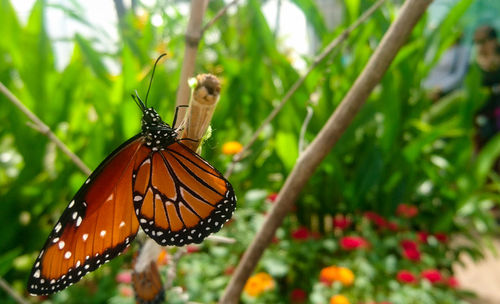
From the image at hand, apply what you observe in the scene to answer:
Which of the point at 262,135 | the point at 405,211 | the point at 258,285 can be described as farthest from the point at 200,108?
the point at 405,211

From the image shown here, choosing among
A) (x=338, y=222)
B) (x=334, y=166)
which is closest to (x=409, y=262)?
(x=338, y=222)

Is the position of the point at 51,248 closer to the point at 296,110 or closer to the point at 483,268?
the point at 296,110

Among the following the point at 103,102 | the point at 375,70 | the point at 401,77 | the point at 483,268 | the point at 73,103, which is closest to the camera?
the point at 375,70

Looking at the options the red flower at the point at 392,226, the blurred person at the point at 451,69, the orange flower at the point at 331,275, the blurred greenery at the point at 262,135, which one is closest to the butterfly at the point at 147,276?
the blurred greenery at the point at 262,135

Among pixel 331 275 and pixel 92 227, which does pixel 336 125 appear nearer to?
pixel 92 227

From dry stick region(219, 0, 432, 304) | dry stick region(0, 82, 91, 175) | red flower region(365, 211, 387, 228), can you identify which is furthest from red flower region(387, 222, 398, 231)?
dry stick region(0, 82, 91, 175)

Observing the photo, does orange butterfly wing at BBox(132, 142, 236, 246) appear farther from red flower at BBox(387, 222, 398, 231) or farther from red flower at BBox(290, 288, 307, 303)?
red flower at BBox(387, 222, 398, 231)

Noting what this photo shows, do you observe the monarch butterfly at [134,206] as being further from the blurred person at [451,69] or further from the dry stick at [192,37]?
the blurred person at [451,69]
